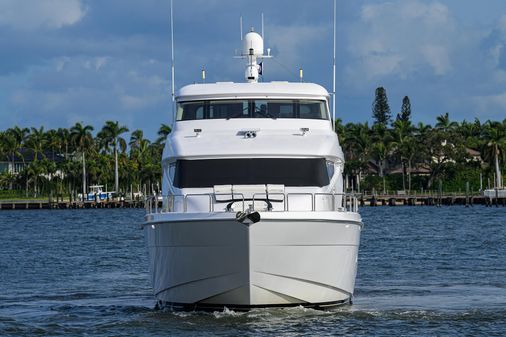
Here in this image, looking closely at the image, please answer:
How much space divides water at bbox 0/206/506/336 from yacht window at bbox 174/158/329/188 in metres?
2.85

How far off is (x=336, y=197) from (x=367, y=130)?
132367mm

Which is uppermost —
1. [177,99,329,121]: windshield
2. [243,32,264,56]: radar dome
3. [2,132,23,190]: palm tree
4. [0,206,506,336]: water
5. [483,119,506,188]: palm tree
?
[2,132,23,190]: palm tree

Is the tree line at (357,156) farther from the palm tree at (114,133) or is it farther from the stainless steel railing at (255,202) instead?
the stainless steel railing at (255,202)

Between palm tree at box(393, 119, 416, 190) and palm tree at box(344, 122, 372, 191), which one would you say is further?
palm tree at box(344, 122, 372, 191)

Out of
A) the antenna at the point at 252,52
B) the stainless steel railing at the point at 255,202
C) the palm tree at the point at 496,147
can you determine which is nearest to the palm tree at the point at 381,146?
the palm tree at the point at 496,147

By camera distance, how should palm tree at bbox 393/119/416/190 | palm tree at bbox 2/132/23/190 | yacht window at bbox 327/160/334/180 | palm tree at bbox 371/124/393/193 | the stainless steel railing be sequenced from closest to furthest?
1. the stainless steel railing
2. yacht window at bbox 327/160/334/180
3. palm tree at bbox 393/119/416/190
4. palm tree at bbox 371/124/393/193
5. palm tree at bbox 2/132/23/190

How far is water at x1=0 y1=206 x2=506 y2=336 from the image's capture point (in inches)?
923

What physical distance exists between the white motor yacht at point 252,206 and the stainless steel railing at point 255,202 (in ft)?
0.09

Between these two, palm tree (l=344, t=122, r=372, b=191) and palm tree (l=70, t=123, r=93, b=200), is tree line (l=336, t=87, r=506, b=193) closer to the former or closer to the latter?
palm tree (l=344, t=122, r=372, b=191)

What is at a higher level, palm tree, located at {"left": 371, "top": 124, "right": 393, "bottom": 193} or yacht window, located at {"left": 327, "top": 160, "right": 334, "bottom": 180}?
palm tree, located at {"left": 371, "top": 124, "right": 393, "bottom": 193}

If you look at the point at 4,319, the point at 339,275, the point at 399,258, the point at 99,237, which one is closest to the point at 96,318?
the point at 4,319

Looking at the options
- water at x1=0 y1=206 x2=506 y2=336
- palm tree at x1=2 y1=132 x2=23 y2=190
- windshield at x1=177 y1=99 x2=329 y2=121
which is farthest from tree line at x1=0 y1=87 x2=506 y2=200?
windshield at x1=177 y1=99 x2=329 y2=121

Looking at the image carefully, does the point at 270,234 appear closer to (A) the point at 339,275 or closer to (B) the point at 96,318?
(A) the point at 339,275

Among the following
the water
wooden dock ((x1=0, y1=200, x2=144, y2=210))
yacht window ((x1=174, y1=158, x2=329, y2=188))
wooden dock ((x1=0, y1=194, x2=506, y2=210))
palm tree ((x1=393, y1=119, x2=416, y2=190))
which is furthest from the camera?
wooden dock ((x1=0, y1=200, x2=144, y2=210))
